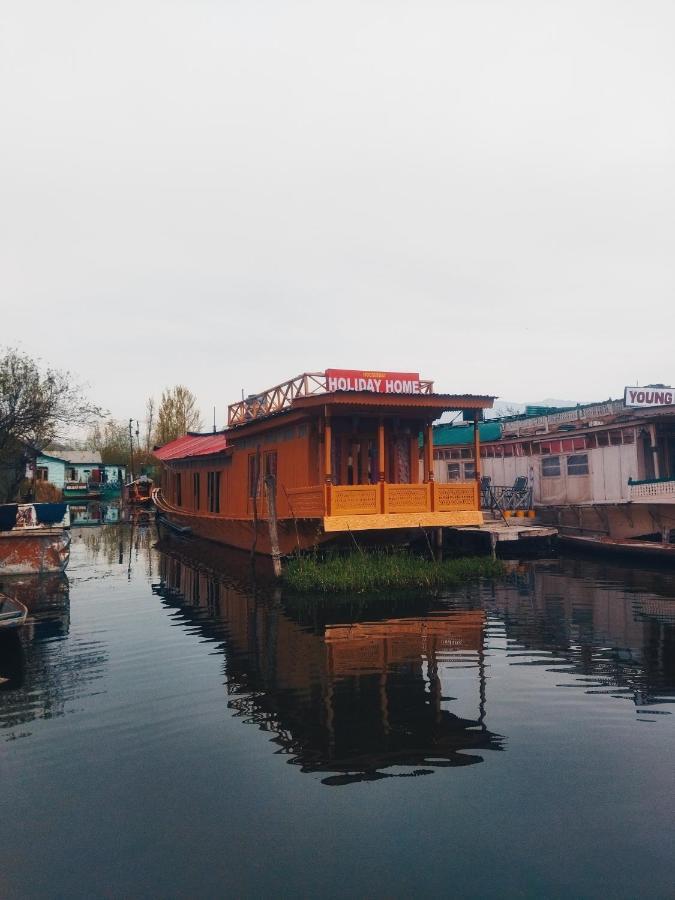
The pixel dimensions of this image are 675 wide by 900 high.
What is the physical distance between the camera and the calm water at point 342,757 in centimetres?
487

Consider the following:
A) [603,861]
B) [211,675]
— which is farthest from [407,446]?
[603,861]

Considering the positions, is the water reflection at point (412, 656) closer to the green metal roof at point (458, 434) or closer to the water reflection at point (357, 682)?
the water reflection at point (357, 682)

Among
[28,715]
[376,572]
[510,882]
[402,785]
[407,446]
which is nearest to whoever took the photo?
[510,882]

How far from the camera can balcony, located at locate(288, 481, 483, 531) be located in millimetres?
17500

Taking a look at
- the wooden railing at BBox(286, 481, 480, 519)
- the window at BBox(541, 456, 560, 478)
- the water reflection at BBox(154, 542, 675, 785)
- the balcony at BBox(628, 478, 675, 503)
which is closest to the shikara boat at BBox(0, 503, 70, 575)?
the water reflection at BBox(154, 542, 675, 785)

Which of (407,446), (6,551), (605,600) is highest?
(407,446)

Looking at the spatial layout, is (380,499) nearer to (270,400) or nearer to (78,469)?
(270,400)

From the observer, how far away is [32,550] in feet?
65.3

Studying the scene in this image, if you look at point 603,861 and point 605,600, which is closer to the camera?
point 603,861

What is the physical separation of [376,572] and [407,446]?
581 cm

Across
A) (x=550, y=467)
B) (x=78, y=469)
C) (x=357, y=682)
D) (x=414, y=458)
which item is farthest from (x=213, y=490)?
(x=78, y=469)

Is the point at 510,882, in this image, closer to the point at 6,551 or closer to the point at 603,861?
the point at 603,861

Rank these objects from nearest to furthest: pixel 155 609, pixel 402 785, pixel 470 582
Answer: pixel 402 785, pixel 155 609, pixel 470 582

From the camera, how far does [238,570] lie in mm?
21672
